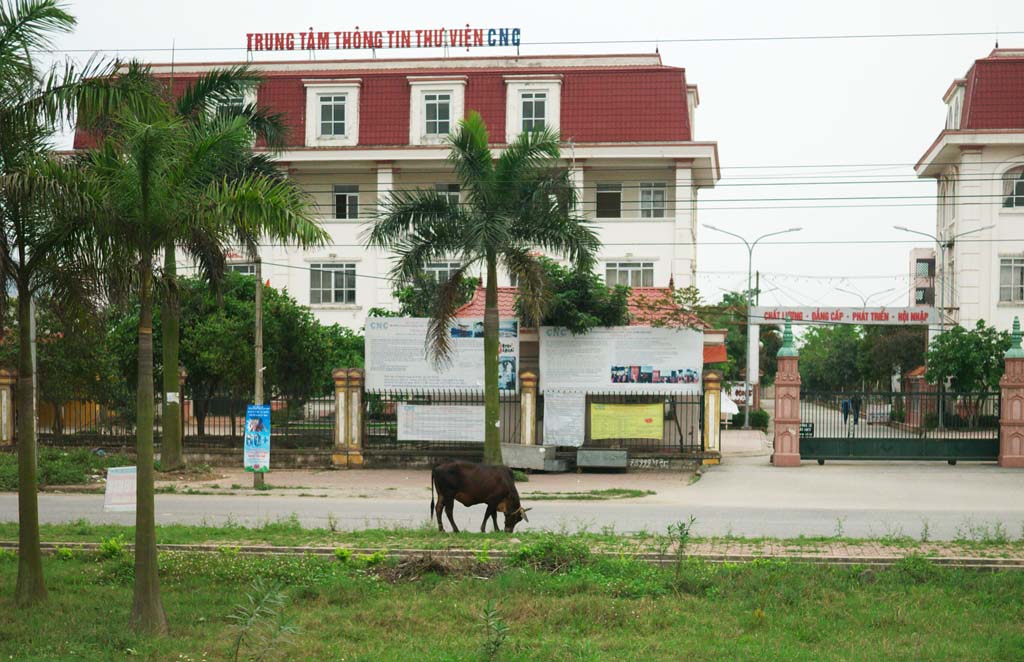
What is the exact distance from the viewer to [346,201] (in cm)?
4644

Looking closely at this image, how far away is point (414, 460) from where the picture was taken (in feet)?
96.1

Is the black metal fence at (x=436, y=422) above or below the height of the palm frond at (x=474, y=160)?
below

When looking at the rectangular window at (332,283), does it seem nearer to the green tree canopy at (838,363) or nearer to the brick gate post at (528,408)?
the brick gate post at (528,408)

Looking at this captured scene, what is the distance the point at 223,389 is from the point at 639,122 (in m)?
19.8

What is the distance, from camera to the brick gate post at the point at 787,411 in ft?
95.9

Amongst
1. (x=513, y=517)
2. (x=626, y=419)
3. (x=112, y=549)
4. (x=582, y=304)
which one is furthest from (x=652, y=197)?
(x=112, y=549)

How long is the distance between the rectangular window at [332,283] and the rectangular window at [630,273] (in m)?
10.9

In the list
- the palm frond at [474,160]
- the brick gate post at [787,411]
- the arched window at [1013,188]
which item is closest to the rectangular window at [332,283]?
the brick gate post at [787,411]

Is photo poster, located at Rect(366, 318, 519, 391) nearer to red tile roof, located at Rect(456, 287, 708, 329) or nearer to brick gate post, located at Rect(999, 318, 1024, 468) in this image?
red tile roof, located at Rect(456, 287, 708, 329)

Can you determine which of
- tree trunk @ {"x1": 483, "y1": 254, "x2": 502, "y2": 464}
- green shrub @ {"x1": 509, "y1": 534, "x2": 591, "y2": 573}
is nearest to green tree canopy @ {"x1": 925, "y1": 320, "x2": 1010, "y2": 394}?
tree trunk @ {"x1": 483, "y1": 254, "x2": 502, "y2": 464}

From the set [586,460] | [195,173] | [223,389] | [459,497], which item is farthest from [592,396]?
[195,173]

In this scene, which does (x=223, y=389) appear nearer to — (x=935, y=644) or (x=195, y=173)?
(x=195, y=173)

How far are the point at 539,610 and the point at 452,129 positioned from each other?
35.1 m

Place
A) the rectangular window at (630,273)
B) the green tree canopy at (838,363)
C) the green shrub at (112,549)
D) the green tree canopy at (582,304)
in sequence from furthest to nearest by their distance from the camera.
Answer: the green tree canopy at (838,363) → the rectangular window at (630,273) → the green tree canopy at (582,304) → the green shrub at (112,549)
